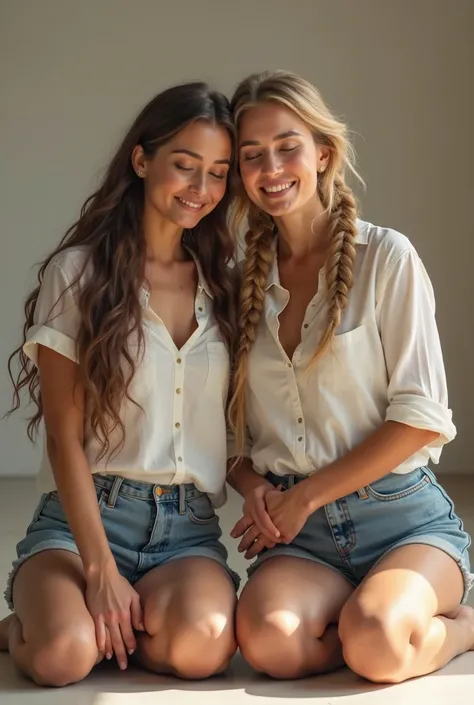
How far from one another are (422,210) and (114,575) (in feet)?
10.9

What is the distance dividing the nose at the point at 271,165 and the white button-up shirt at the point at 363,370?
239mm

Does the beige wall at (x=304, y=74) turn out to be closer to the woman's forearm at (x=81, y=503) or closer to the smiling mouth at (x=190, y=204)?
the smiling mouth at (x=190, y=204)

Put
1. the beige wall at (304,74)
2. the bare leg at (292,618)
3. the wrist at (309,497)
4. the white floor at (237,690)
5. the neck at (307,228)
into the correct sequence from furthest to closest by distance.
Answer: the beige wall at (304,74) < the neck at (307,228) < the wrist at (309,497) < the bare leg at (292,618) < the white floor at (237,690)

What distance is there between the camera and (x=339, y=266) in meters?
2.28

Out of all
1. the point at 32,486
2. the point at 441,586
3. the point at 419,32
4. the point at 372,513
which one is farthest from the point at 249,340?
the point at 419,32

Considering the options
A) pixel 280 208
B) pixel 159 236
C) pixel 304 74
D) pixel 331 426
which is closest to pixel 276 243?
pixel 280 208

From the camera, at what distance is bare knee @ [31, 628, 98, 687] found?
2.03 metres

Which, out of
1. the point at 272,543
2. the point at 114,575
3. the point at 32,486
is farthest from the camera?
the point at 32,486

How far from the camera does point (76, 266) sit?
2295 mm

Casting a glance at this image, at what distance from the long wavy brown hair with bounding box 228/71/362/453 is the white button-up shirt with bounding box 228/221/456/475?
1.4 inches

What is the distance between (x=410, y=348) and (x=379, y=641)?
0.62m

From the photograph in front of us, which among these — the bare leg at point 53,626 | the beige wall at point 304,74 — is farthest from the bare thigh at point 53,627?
the beige wall at point 304,74

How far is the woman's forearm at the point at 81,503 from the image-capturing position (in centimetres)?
213

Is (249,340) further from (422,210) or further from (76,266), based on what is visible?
(422,210)
